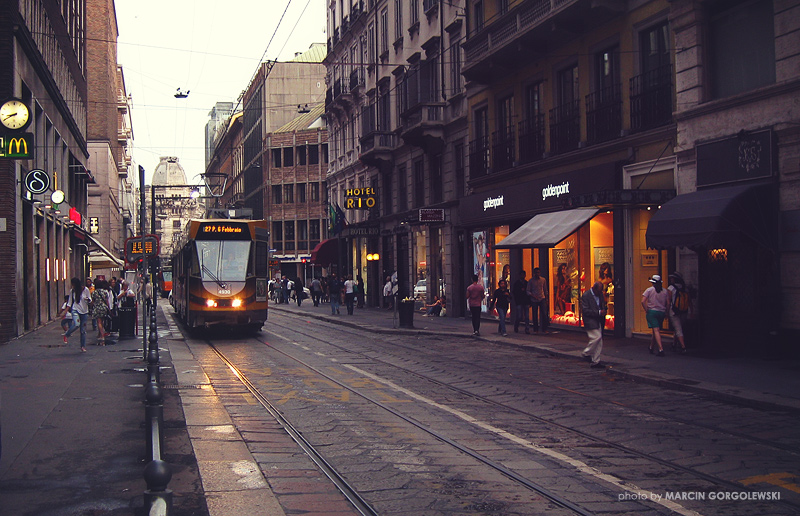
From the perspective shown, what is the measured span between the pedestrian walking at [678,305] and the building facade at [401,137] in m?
13.7

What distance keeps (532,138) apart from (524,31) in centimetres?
337

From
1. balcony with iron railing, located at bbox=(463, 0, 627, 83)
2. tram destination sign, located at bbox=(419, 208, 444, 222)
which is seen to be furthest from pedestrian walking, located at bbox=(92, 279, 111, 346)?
balcony with iron railing, located at bbox=(463, 0, 627, 83)

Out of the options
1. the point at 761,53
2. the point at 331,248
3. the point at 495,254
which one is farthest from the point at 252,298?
the point at 331,248

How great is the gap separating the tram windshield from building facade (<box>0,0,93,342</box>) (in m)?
5.22

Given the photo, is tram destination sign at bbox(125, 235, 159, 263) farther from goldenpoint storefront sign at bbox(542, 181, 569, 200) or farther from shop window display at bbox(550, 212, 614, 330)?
shop window display at bbox(550, 212, 614, 330)

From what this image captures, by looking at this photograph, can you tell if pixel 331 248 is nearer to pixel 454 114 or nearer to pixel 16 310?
pixel 454 114

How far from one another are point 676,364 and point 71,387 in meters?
10.9

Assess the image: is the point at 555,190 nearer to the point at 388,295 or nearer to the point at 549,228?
the point at 549,228

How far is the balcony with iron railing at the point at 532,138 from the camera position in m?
23.9

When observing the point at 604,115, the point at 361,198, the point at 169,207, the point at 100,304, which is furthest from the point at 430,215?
the point at 169,207

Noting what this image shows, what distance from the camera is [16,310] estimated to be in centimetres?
2225

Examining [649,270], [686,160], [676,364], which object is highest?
[686,160]

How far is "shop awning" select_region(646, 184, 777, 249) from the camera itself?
1450 centimetres

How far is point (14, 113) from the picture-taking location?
16.8 m
